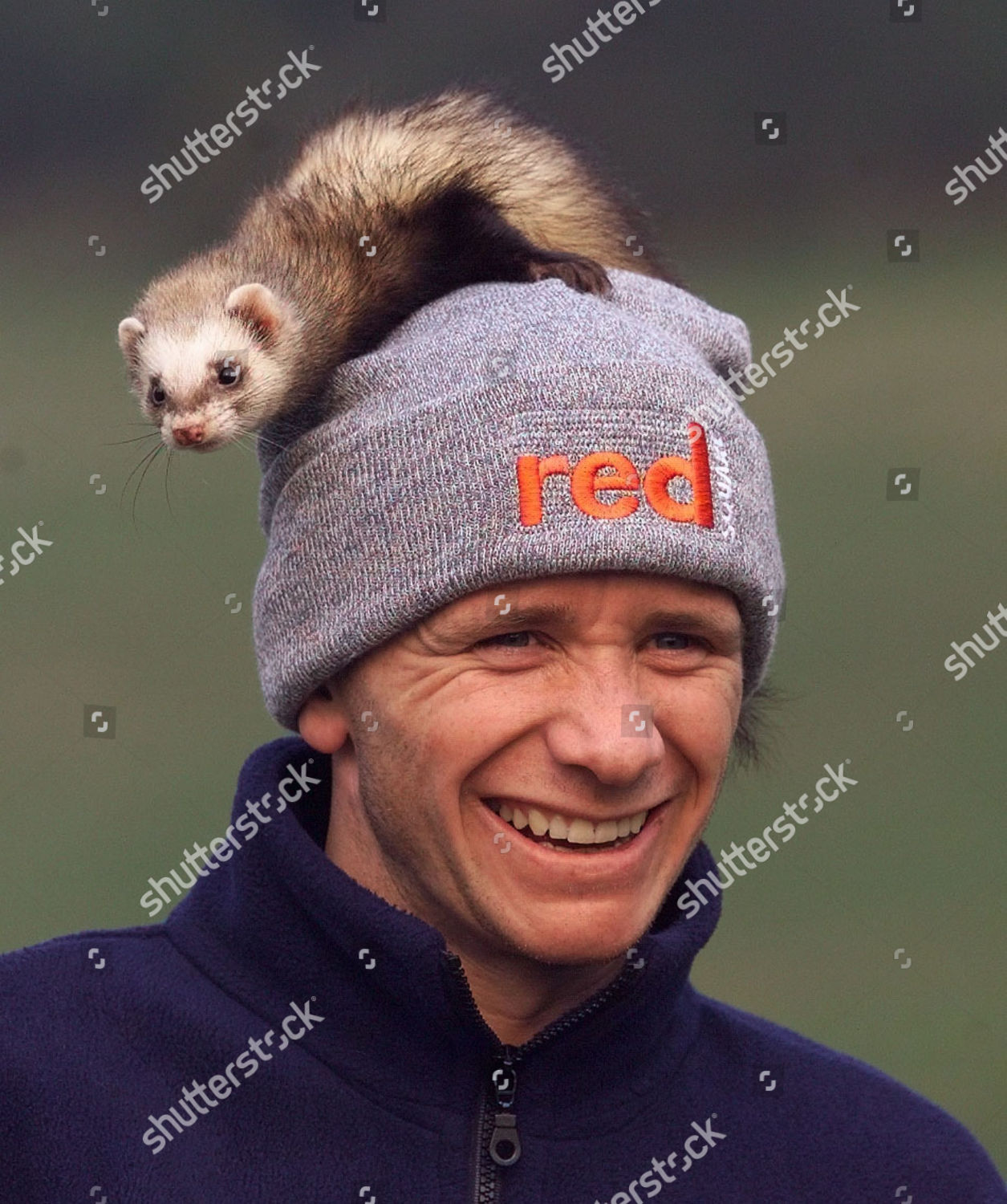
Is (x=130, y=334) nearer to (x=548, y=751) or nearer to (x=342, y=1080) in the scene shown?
(x=548, y=751)

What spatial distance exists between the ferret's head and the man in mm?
157

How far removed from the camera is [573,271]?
6.51 feet

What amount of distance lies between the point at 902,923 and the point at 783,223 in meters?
2.51

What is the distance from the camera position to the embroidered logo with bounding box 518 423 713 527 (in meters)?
1.69

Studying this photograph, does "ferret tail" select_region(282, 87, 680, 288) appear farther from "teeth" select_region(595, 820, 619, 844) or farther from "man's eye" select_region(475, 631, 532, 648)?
"teeth" select_region(595, 820, 619, 844)

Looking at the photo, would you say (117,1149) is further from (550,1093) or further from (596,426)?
(596,426)

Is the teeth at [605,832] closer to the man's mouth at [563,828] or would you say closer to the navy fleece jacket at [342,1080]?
the man's mouth at [563,828]

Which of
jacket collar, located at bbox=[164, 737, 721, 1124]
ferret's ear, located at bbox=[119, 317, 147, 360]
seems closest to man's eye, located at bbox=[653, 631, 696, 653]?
jacket collar, located at bbox=[164, 737, 721, 1124]

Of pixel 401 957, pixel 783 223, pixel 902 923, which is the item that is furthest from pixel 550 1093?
pixel 783 223

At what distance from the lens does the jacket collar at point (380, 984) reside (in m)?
1.70

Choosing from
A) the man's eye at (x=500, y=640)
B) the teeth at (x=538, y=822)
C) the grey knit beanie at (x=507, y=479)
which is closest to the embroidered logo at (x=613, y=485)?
the grey knit beanie at (x=507, y=479)

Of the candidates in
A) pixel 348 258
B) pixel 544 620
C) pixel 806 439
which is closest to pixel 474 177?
pixel 348 258

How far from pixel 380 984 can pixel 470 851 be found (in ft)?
0.52

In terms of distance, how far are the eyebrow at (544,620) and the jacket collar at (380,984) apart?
0.26 metres
